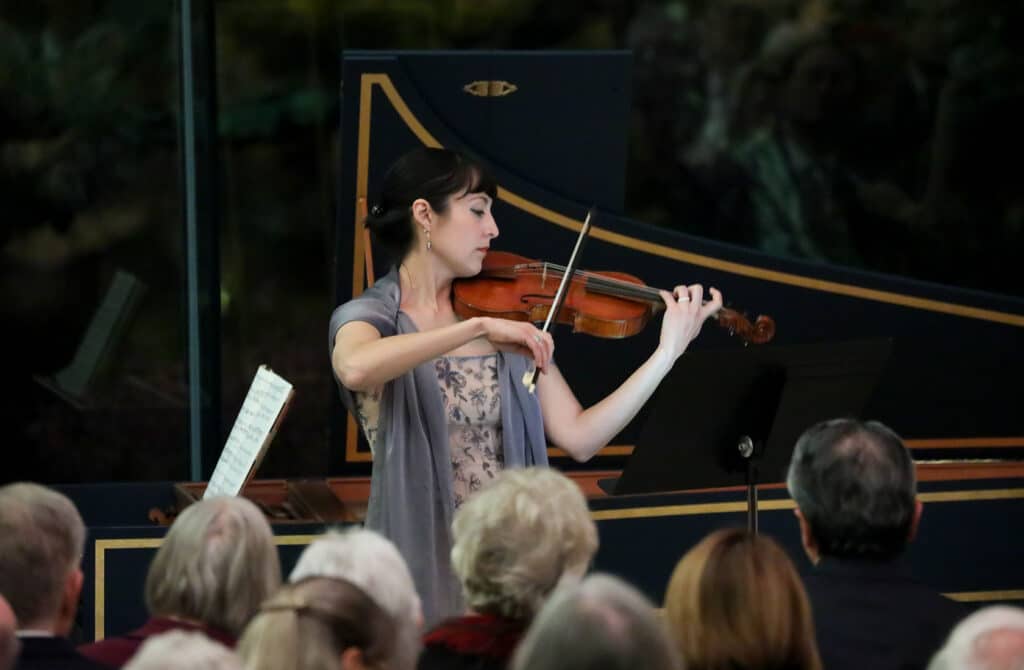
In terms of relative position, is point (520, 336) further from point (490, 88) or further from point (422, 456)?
point (490, 88)

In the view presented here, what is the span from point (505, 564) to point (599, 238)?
2.36 metres

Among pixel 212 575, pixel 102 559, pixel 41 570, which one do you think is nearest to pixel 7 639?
pixel 41 570

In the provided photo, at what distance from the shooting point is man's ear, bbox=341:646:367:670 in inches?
104

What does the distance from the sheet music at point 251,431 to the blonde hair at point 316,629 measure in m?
1.80

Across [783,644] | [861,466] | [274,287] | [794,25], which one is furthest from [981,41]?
[783,644]

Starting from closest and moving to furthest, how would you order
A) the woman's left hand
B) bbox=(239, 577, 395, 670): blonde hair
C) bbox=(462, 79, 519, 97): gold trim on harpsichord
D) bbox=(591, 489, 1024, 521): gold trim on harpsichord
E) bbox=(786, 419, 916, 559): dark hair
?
bbox=(239, 577, 395, 670): blonde hair, bbox=(786, 419, 916, 559): dark hair, the woman's left hand, bbox=(591, 489, 1024, 521): gold trim on harpsichord, bbox=(462, 79, 519, 97): gold trim on harpsichord

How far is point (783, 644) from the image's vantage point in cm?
284

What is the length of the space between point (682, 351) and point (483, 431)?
523 mm

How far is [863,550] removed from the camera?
3.35 meters

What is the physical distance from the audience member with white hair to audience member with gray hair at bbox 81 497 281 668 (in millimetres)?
311

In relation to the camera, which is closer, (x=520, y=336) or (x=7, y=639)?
(x=7, y=639)

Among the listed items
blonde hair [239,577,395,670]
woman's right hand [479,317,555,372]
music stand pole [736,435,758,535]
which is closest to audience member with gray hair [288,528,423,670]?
blonde hair [239,577,395,670]

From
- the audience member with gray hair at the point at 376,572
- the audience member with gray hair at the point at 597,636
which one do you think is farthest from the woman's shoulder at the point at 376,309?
the audience member with gray hair at the point at 597,636

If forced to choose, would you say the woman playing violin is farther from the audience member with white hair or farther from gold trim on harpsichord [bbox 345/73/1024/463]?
the audience member with white hair
